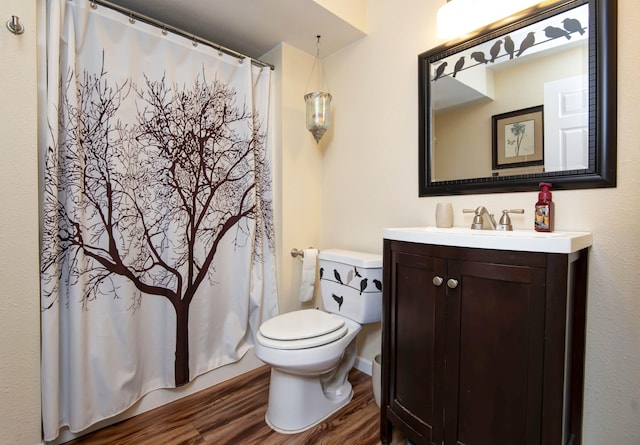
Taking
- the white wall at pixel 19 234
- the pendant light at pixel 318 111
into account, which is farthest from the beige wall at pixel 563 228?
the pendant light at pixel 318 111

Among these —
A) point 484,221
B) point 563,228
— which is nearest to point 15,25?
point 484,221

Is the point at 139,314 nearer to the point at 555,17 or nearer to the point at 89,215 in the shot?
the point at 89,215

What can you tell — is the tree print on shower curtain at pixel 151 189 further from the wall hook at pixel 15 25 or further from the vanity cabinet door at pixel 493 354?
the vanity cabinet door at pixel 493 354

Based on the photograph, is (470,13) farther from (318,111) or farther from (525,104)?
(318,111)

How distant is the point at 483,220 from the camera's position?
1284 millimetres

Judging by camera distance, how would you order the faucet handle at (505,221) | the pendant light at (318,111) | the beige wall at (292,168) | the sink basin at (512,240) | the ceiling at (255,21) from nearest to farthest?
1. the sink basin at (512,240)
2. the faucet handle at (505,221)
3. the ceiling at (255,21)
4. the pendant light at (318,111)
5. the beige wall at (292,168)

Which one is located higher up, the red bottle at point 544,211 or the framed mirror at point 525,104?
the framed mirror at point 525,104

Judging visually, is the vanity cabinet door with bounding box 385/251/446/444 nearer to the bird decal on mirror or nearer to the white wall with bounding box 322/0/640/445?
the white wall with bounding box 322/0/640/445

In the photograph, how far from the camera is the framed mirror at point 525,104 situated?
3.47ft

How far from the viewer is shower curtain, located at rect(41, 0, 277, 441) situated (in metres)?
1.26

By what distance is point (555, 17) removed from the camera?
45.2 inches

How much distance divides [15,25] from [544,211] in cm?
206

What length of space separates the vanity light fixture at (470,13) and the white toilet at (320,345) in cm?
116

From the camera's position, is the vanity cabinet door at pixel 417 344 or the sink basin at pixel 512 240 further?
the vanity cabinet door at pixel 417 344
